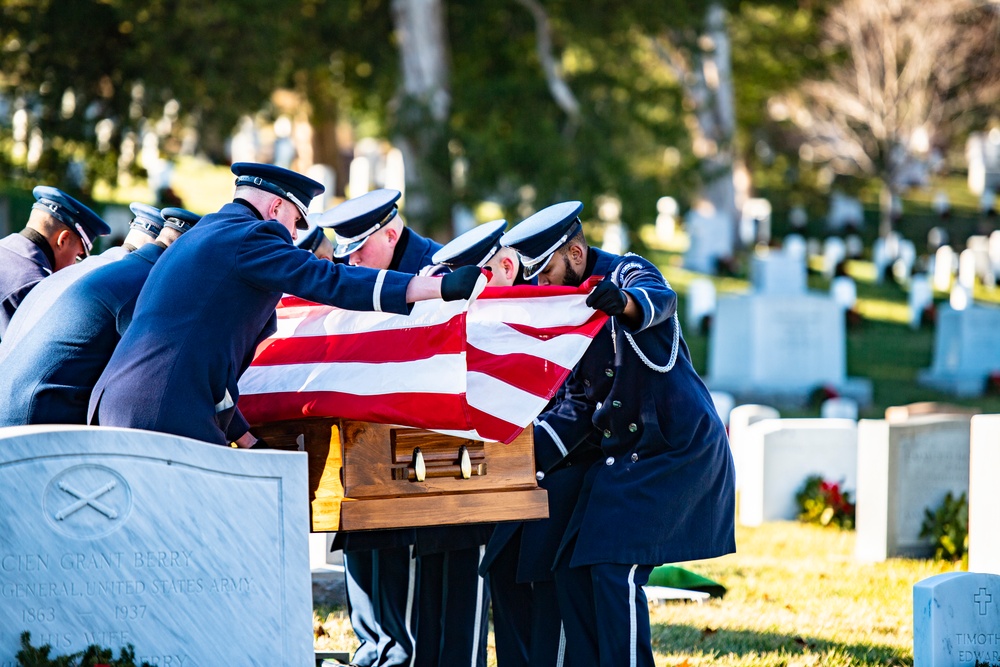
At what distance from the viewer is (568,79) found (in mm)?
17672

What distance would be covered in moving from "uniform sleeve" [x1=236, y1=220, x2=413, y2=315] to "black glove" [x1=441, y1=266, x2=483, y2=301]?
14cm

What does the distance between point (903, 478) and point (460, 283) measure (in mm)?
4817

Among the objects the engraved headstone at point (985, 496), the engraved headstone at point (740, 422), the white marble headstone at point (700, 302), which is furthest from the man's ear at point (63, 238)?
the white marble headstone at point (700, 302)

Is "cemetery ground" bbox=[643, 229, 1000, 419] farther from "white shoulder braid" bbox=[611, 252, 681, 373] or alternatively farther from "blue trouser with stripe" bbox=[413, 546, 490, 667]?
"white shoulder braid" bbox=[611, 252, 681, 373]

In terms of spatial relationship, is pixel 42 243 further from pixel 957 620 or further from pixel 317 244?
pixel 957 620

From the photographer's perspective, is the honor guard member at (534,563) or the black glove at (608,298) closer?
the black glove at (608,298)

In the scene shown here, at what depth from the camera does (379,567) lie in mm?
5191

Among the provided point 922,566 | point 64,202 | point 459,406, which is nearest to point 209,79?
point 64,202

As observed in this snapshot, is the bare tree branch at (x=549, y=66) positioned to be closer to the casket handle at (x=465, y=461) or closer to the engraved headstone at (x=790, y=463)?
the engraved headstone at (x=790, y=463)

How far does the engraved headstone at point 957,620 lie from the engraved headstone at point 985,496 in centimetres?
154

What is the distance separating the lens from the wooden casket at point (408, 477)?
4094mm

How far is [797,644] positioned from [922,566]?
211 centimetres

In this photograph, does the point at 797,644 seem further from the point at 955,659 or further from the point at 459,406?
the point at 459,406

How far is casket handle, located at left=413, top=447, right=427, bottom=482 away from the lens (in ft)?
13.6
